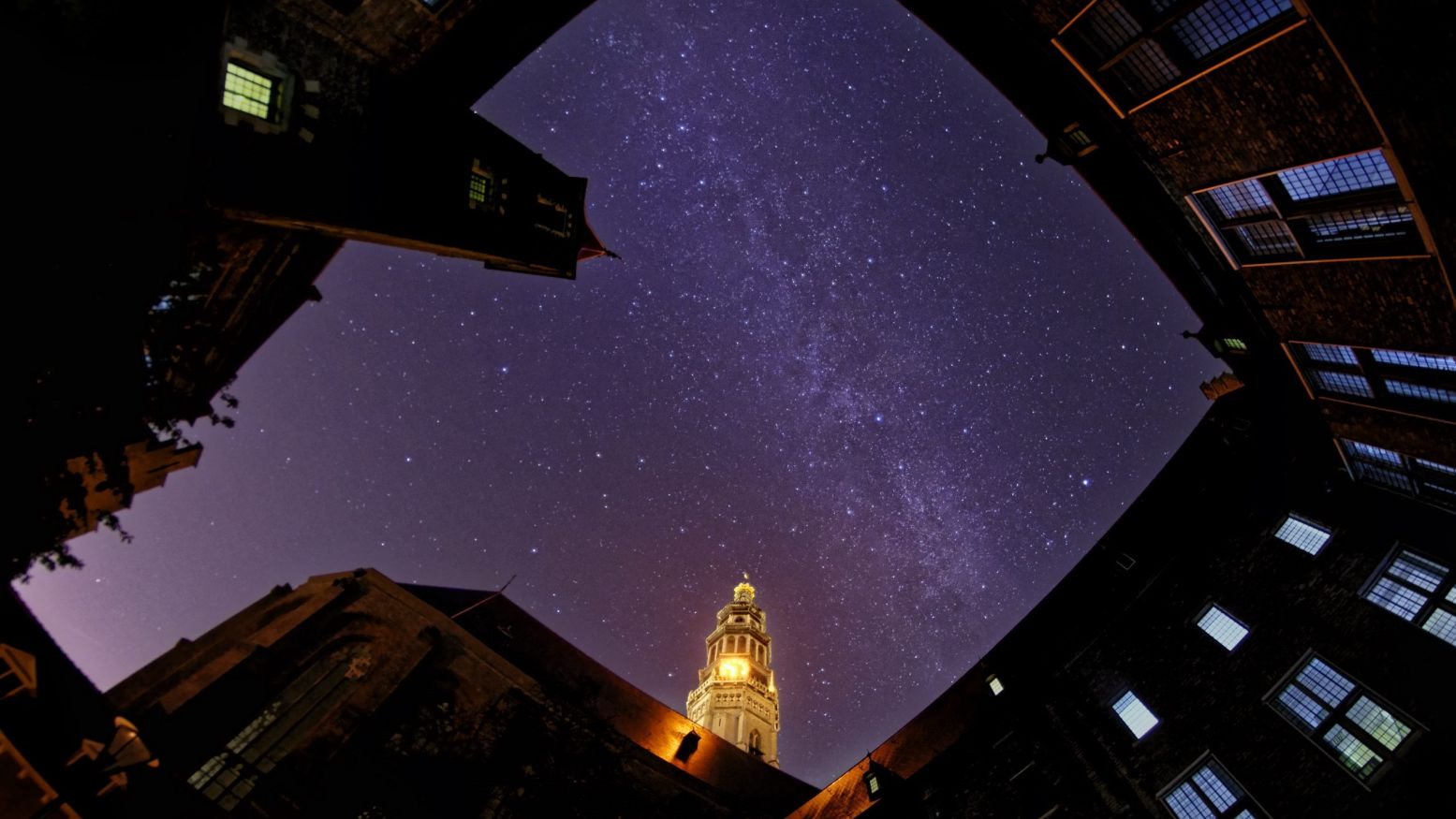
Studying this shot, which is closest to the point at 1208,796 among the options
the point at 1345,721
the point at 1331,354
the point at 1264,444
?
the point at 1345,721

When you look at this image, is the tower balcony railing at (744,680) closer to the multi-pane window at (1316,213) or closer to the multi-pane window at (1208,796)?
the multi-pane window at (1208,796)

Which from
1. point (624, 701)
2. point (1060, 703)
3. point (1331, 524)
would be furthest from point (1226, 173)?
point (624, 701)

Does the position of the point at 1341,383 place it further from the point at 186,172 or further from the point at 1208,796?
the point at 186,172

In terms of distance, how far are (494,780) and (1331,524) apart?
83.2 feet

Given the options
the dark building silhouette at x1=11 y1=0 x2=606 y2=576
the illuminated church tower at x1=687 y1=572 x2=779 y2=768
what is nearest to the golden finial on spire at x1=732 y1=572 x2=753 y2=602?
the illuminated church tower at x1=687 y1=572 x2=779 y2=768

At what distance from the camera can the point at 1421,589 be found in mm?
10820

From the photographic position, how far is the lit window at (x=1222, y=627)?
1329 cm

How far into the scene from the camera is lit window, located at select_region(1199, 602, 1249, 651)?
13.3 m

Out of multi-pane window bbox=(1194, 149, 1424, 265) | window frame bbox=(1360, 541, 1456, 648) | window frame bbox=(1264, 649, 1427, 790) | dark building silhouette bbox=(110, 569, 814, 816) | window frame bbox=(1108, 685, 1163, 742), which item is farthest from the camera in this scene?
dark building silhouette bbox=(110, 569, 814, 816)

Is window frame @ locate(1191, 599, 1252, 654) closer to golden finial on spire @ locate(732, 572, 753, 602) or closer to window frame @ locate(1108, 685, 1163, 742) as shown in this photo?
window frame @ locate(1108, 685, 1163, 742)

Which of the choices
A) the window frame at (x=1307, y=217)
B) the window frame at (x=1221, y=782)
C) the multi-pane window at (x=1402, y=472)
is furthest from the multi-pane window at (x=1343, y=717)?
the window frame at (x=1307, y=217)

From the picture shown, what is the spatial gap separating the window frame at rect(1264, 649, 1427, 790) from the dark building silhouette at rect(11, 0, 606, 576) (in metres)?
21.9

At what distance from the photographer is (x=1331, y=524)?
12.9 m

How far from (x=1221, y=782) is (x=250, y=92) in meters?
24.9
